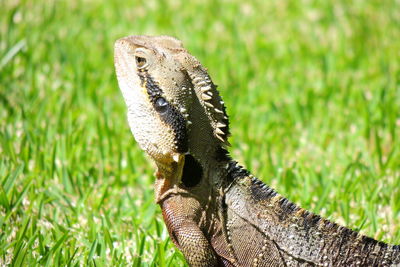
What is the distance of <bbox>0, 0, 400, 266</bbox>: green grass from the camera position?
4422 millimetres

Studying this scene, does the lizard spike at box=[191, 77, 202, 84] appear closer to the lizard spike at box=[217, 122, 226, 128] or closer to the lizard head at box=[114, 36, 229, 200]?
the lizard head at box=[114, 36, 229, 200]

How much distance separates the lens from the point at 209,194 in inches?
143

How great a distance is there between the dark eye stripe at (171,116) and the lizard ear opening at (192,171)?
93mm

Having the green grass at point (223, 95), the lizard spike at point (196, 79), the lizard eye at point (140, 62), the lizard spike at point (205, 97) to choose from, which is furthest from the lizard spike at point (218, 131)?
the green grass at point (223, 95)

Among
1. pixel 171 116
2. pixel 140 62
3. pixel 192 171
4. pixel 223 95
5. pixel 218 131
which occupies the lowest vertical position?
pixel 223 95

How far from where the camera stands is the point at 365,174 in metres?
5.18

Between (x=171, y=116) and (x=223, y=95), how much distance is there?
3.05 metres

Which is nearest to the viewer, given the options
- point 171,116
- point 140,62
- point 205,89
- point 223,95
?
point 171,116

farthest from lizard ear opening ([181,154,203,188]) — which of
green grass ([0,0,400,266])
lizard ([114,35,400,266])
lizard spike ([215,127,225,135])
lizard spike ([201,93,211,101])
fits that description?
green grass ([0,0,400,266])

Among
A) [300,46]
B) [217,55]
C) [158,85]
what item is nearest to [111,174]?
[158,85]

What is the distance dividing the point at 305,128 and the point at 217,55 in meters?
1.68

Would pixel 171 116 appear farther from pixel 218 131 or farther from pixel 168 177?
pixel 168 177

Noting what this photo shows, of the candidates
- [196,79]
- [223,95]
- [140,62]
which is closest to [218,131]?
[196,79]

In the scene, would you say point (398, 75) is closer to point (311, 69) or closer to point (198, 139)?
point (311, 69)
